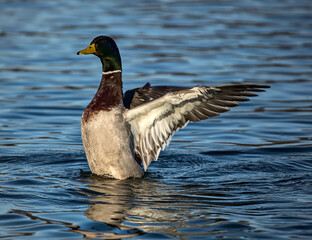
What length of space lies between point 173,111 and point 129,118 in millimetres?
510

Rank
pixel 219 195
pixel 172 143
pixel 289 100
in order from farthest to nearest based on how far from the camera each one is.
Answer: pixel 289 100 → pixel 172 143 → pixel 219 195

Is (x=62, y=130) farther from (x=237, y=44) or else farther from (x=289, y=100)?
(x=237, y=44)

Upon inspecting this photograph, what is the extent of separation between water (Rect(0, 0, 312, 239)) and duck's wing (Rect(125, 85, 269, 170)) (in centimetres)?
A: 49

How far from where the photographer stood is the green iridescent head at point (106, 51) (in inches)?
286

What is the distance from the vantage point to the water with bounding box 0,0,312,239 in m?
5.78

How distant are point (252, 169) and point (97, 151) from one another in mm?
2038

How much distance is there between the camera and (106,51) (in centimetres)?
729

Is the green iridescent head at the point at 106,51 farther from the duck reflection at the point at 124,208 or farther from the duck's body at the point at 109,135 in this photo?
the duck reflection at the point at 124,208

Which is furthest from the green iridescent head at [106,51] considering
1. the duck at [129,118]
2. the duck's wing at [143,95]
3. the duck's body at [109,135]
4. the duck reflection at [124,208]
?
the duck reflection at [124,208]

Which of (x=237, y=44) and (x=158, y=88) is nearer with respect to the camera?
(x=158, y=88)

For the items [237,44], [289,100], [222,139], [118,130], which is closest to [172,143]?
[222,139]

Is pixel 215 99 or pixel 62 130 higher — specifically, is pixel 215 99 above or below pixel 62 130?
above

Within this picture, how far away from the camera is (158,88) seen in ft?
27.1

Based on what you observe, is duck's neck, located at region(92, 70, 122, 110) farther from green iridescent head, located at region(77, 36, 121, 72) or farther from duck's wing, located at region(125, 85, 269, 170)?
duck's wing, located at region(125, 85, 269, 170)
